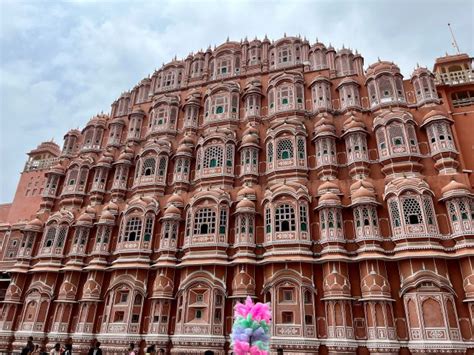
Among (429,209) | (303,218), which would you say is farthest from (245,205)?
(429,209)

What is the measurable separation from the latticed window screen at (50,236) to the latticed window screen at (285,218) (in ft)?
58.3

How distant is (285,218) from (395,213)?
6.36 meters

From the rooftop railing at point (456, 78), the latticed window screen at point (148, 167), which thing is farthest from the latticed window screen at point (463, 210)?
the latticed window screen at point (148, 167)

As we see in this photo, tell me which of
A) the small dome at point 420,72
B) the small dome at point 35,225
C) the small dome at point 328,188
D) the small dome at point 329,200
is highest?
the small dome at point 420,72

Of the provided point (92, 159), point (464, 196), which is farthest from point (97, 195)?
point (464, 196)

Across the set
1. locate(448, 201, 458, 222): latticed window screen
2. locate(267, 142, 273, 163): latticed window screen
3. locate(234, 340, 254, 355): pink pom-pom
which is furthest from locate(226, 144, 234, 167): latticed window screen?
locate(234, 340, 254, 355): pink pom-pom

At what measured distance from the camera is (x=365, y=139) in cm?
2409

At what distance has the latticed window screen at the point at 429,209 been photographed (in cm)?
1950

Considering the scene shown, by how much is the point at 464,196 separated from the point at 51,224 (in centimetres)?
2861

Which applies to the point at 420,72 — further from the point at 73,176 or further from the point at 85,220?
the point at 73,176

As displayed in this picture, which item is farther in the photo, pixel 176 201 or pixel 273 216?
pixel 176 201

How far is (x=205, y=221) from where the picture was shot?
75.8 feet

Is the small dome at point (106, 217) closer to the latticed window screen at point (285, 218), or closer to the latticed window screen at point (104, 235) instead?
the latticed window screen at point (104, 235)

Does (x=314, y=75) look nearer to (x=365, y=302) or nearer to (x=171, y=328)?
(x=365, y=302)
